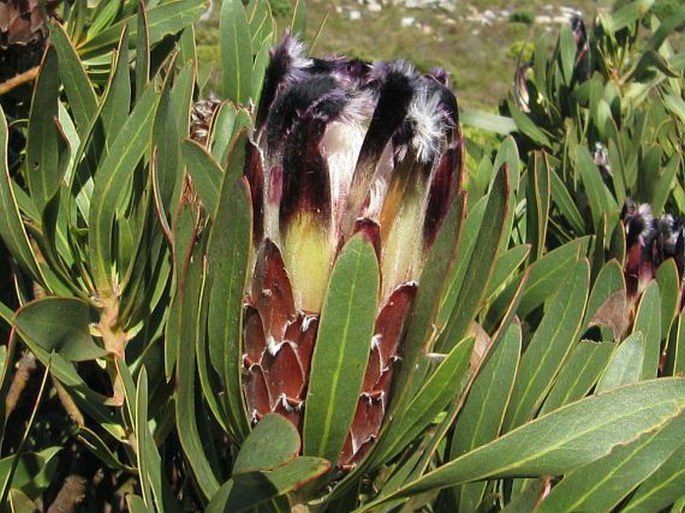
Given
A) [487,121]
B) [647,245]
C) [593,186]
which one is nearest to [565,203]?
[593,186]

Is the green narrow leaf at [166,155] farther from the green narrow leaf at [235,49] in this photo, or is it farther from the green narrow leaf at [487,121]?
the green narrow leaf at [487,121]

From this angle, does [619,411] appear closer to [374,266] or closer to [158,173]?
[374,266]

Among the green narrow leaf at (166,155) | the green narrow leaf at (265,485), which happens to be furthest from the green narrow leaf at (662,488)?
the green narrow leaf at (166,155)

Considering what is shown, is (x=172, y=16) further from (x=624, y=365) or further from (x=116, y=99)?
(x=624, y=365)

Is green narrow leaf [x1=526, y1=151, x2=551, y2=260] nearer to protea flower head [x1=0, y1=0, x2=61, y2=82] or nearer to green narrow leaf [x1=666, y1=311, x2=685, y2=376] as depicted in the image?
green narrow leaf [x1=666, y1=311, x2=685, y2=376]

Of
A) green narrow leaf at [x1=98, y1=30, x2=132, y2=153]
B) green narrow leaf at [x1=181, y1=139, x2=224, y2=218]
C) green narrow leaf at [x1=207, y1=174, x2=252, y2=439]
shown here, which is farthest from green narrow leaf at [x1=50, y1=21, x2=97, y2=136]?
green narrow leaf at [x1=207, y1=174, x2=252, y2=439]
